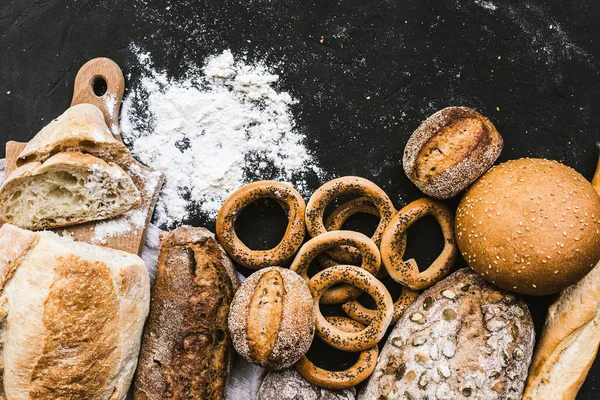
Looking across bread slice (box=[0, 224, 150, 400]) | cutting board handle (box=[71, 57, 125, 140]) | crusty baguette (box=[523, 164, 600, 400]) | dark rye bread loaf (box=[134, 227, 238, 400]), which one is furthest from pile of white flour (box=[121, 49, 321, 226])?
crusty baguette (box=[523, 164, 600, 400])

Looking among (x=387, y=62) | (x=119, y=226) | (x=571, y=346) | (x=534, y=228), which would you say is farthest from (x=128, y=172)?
(x=571, y=346)

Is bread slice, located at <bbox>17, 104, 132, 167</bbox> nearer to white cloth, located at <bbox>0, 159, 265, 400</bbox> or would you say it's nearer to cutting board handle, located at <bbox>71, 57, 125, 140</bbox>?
cutting board handle, located at <bbox>71, 57, 125, 140</bbox>

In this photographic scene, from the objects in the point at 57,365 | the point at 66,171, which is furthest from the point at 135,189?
the point at 57,365

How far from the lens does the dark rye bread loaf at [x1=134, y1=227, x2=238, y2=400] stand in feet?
8.96

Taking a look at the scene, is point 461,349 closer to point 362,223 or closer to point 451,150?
point 362,223

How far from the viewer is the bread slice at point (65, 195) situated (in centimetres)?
279

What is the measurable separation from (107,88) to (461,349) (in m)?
2.31

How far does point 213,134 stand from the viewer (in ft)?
9.91

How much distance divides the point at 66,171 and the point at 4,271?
558mm

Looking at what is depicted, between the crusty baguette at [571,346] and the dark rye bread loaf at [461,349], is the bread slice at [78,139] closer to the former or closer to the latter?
the dark rye bread loaf at [461,349]

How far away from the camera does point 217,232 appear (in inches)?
116

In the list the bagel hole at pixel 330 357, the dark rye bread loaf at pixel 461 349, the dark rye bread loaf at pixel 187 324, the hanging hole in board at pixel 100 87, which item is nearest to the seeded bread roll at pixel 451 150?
the dark rye bread loaf at pixel 461 349

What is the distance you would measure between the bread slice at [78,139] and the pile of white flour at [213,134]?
0.17 meters

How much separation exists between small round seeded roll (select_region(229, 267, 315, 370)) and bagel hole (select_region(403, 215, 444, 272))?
69 centimetres
